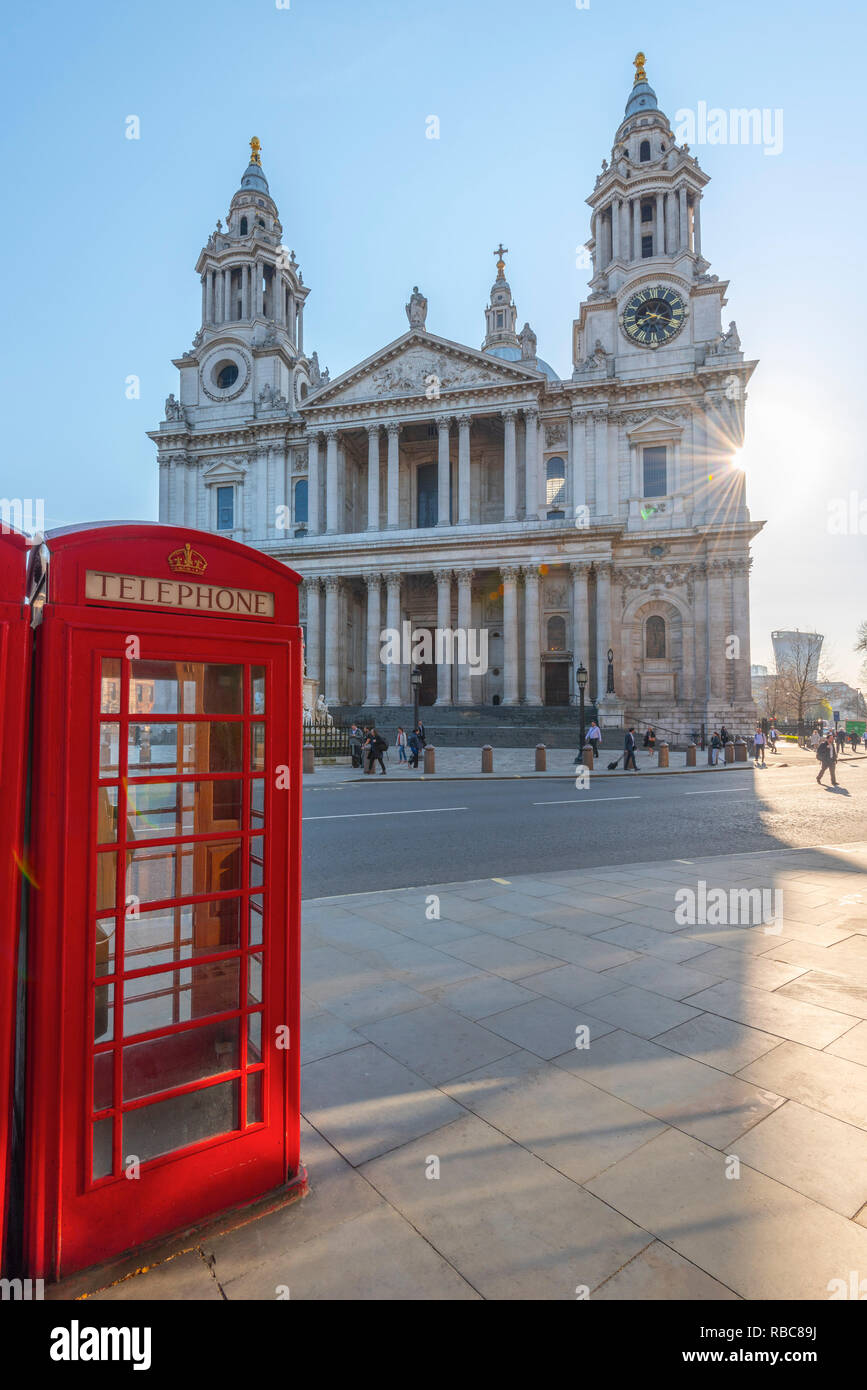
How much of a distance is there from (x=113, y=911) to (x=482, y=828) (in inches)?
357

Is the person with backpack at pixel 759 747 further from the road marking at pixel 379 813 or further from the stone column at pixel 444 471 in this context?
the road marking at pixel 379 813

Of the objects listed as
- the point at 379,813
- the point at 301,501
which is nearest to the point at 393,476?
the point at 301,501

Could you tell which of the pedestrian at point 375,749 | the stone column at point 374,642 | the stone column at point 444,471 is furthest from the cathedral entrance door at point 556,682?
the pedestrian at point 375,749

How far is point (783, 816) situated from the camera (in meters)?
13.1

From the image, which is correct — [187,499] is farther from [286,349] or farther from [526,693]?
[526,693]

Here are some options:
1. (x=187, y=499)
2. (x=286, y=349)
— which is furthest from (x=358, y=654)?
(x=286, y=349)

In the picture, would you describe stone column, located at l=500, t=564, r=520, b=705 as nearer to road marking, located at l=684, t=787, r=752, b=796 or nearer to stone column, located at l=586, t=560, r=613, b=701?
stone column, located at l=586, t=560, r=613, b=701

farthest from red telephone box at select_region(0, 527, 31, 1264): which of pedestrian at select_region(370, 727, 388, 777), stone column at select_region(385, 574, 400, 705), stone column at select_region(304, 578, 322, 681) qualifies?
stone column at select_region(304, 578, 322, 681)

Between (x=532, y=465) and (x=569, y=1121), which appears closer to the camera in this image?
(x=569, y=1121)

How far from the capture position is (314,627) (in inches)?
1572

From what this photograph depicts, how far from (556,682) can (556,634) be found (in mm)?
2883

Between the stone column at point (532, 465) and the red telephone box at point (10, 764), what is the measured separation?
3925 cm

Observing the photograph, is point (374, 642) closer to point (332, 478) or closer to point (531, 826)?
point (332, 478)

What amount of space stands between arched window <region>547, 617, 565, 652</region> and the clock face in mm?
18403
